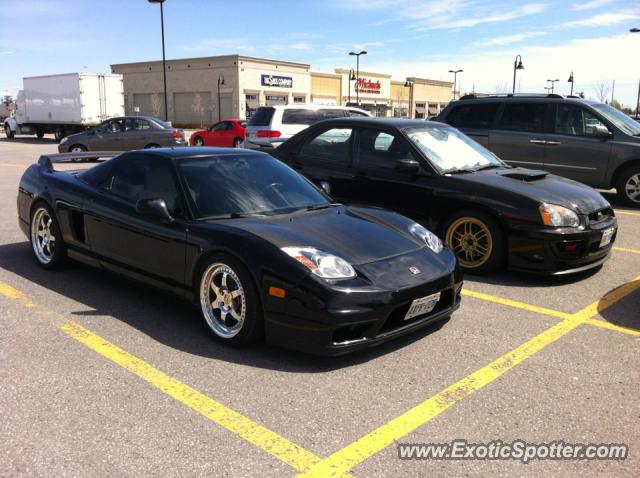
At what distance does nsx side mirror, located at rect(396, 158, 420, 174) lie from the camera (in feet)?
19.5

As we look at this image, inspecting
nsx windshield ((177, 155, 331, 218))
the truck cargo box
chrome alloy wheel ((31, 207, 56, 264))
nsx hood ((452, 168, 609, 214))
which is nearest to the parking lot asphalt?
chrome alloy wheel ((31, 207, 56, 264))

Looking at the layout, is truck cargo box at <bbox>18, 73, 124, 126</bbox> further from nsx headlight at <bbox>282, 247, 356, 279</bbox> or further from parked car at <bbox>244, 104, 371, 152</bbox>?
nsx headlight at <bbox>282, 247, 356, 279</bbox>

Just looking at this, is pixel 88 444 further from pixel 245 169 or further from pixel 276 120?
pixel 276 120

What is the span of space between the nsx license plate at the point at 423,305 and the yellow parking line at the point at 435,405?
52 centimetres

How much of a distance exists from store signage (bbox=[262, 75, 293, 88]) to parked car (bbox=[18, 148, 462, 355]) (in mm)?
54245

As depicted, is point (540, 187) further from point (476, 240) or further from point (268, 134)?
point (268, 134)

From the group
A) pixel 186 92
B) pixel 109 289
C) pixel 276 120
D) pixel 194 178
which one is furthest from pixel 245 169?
pixel 186 92

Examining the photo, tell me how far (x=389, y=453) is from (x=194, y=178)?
2.65 metres

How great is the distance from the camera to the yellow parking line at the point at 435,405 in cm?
266

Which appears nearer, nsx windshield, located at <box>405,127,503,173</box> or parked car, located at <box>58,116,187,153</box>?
nsx windshield, located at <box>405,127,503,173</box>

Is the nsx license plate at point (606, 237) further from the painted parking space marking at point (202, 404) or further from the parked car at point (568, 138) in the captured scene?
the parked car at point (568, 138)

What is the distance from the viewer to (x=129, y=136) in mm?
19625

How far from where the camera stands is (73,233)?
5.30 m

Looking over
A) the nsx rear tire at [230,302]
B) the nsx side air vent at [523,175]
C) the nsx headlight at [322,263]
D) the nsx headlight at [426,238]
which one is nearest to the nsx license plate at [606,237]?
the nsx side air vent at [523,175]
